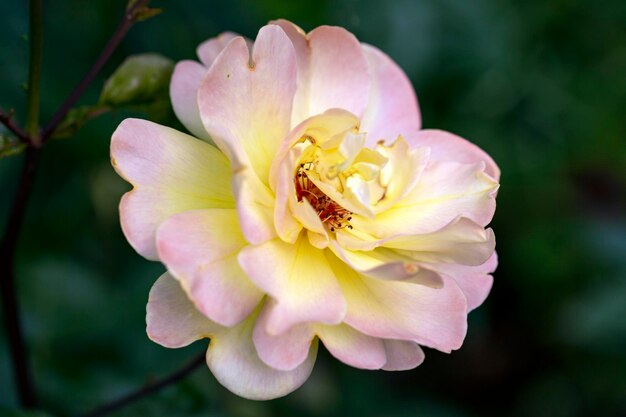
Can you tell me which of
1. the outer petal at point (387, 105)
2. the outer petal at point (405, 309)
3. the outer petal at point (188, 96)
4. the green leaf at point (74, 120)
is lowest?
the outer petal at point (405, 309)

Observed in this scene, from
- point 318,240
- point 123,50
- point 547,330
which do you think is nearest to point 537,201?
point 547,330

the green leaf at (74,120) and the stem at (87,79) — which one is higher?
the stem at (87,79)

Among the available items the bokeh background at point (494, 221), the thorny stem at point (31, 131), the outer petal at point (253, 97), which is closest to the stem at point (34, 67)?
the thorny stem at point (31, 131)

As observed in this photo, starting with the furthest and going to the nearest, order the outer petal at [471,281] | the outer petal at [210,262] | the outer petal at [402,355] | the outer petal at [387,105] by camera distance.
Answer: the outer petal at [387,105]
the outer petal at [471,281]
the outer petal at [402,355]
the outer petal at [210,262]

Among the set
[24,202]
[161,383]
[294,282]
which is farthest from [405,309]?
[24,202]

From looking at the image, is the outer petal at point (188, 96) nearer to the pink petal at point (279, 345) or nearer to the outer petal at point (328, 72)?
the outer petal at point (328, 72)

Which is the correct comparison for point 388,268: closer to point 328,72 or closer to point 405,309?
point 405,309
